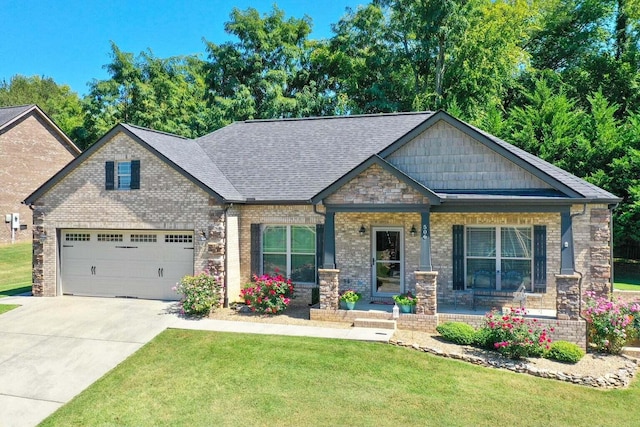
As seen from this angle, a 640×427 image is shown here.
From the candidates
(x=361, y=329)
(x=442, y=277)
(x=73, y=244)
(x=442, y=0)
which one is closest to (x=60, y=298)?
(x=73, y=244)

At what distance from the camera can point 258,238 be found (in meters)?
15.7

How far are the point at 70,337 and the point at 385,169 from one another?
9426mm

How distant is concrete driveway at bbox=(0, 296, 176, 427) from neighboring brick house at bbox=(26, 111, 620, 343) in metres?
1.47

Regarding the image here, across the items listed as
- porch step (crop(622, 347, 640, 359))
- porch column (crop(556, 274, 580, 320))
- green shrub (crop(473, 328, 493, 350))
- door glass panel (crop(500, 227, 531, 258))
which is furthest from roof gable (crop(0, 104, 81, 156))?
porch step (crop(622, 347, 640, 359))

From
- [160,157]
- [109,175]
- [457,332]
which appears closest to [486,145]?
[457,332]

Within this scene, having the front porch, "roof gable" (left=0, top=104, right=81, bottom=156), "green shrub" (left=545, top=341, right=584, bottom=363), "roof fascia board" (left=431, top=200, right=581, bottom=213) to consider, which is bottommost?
"green shrub" (left=545, top=341, right=584, bottom=363)

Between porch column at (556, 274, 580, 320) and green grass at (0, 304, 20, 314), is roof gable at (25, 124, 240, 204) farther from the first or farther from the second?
porch column at (556, 274, 580, 320)

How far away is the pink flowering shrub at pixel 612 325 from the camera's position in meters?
11.0

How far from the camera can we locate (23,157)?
31859 mm

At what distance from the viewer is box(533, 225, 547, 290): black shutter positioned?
13.4 metres

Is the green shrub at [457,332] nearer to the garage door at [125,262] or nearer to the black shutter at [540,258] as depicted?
the black shutter at [540,258]

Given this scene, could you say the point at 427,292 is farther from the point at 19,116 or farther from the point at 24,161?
the point at 24,161

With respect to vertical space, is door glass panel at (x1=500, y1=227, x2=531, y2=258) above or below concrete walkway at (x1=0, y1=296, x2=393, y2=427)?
above

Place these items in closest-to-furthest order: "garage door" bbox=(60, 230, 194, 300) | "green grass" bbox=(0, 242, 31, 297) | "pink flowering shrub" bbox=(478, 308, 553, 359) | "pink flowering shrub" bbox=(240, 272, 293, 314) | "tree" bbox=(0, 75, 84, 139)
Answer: "pink flowering shrub" bbox=(478, 308, 553, 359) → "pink flowering shrub" bbox=(240, 272, 293, 314) → "garage door" bbox=(60, 230, 194, 300) → "green grass" bbox=(0, 242, 31, 297) → "tree" bbox=(0, 75, 84, 139)
